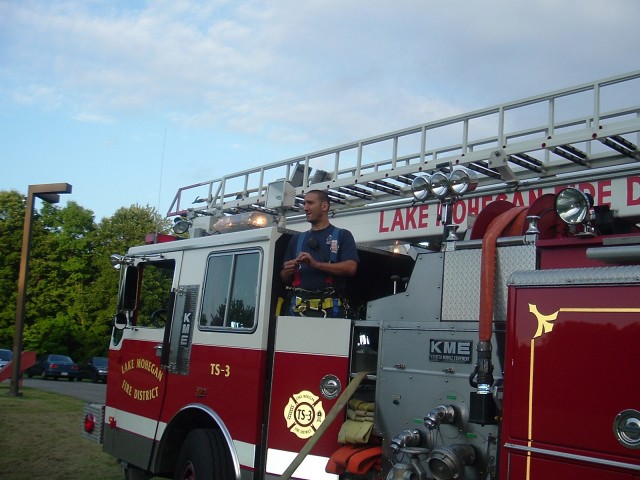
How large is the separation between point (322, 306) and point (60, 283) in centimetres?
4197

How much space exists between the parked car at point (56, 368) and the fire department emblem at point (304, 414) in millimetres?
29941

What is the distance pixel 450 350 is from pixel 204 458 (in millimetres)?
2236

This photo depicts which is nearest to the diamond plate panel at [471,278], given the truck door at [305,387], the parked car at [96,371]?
the truck door at [305,387]

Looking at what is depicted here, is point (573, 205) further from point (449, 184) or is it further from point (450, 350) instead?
point (450, 350)

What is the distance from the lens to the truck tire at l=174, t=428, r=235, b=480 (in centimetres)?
495

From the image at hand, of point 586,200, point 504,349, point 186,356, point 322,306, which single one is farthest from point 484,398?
point 186,356

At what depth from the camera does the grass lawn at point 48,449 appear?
25.4ft

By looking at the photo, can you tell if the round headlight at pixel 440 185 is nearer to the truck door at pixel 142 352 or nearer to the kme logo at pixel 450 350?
the kme logo at pixel 450 350

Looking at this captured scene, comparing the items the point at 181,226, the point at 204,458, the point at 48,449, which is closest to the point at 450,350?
the point at 204,458

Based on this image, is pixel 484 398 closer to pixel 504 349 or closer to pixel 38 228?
pixel 504 349

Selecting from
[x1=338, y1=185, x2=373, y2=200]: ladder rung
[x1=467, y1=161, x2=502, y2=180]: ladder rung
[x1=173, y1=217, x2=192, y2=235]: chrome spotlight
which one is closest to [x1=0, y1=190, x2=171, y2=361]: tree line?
[x1=173, y1=217, x2=192, y2=235]: chrome spotlight

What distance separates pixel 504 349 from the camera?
11.5ft

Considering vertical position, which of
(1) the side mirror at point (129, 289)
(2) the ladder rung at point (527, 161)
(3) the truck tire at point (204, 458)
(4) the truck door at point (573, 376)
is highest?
(2) the ladder rung at point (527, 161)

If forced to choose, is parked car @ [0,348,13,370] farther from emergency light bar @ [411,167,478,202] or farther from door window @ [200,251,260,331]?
emergency light bar @ [411,167,478,202]
